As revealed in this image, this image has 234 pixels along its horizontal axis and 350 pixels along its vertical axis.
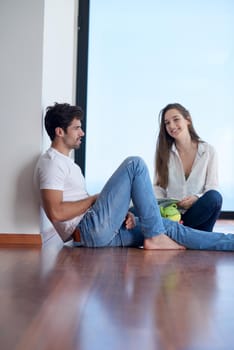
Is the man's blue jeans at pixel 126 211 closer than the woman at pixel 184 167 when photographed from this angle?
Yes

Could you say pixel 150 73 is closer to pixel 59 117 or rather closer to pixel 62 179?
pixel 59 117

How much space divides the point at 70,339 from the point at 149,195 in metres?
1.30

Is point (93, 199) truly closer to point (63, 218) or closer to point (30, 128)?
point (63, 218)

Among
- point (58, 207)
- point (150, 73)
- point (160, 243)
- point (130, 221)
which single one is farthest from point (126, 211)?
point (150, 73)

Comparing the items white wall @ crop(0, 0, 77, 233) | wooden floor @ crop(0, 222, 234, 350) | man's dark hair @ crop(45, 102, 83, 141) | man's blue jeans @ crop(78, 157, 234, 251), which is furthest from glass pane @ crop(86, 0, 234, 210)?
wooden floor @ crop(0, 222, 234, 350)

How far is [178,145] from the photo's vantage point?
274cm

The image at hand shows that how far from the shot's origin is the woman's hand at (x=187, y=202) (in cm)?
250

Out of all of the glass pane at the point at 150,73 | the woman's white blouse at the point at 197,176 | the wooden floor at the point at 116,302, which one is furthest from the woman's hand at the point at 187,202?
the glass pane at the point at 150,73

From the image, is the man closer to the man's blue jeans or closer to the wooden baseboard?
the man's blue jeans

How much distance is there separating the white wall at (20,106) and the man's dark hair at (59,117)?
149 millimetres

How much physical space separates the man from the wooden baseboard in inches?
10.1

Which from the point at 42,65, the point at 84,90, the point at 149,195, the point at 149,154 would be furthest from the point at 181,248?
the point at 84,90

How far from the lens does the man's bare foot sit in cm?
228

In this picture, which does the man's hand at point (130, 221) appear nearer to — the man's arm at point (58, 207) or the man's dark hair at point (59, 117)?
the man's arm at point (58, 207)
